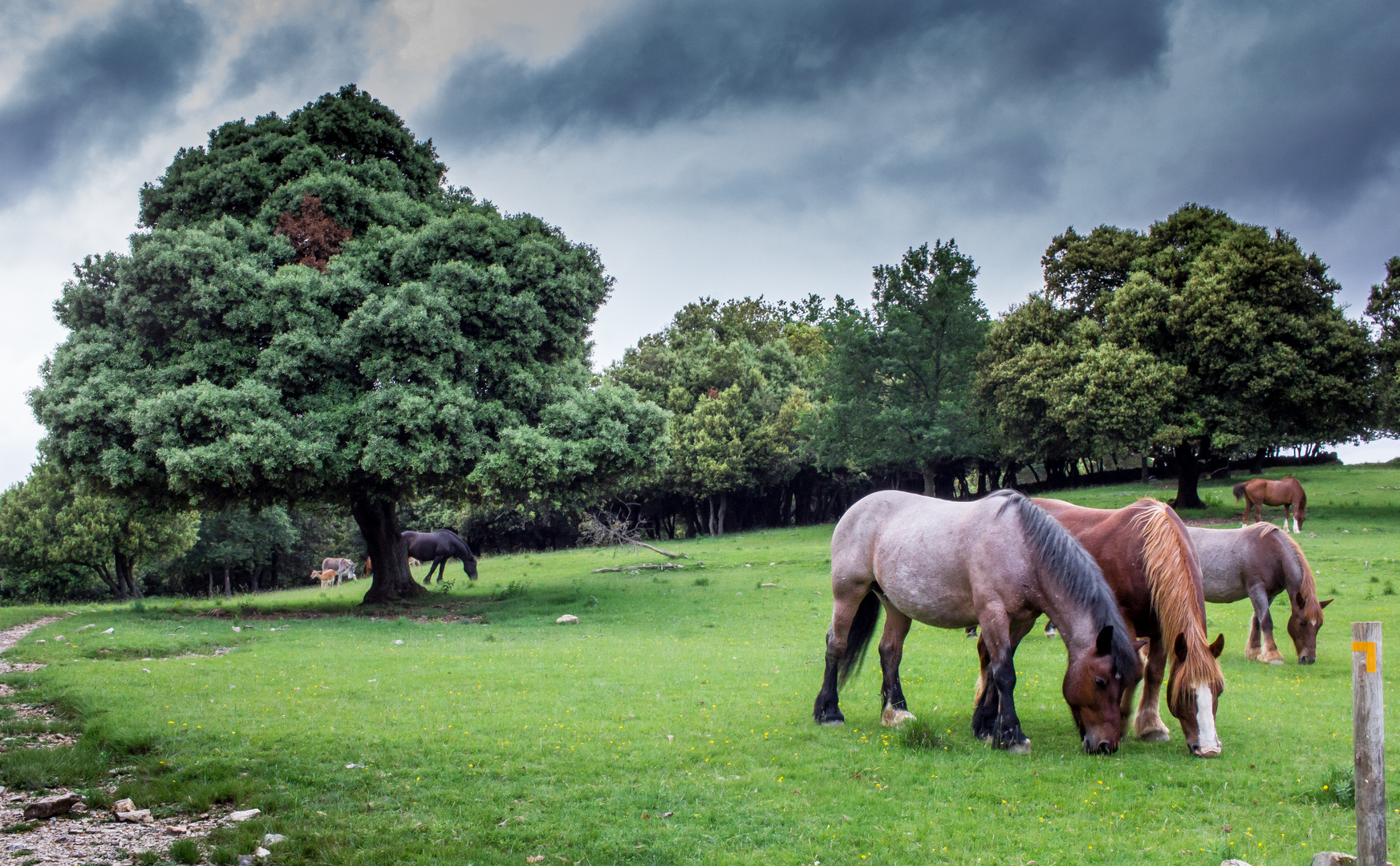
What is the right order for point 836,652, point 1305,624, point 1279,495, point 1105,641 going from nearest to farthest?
point 1105,641, point 836,652, point 1305,624, point 1279,495

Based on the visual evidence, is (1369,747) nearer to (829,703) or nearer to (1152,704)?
(1152,704)

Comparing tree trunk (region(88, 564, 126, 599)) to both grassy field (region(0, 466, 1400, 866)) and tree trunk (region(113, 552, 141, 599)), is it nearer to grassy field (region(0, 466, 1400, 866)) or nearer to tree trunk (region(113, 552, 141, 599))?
tree trunk (region(113, 552, 141, 599))

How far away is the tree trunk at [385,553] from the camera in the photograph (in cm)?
2347

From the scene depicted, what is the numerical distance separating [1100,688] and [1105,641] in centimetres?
46

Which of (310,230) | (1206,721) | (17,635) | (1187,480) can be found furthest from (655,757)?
(1187,480)

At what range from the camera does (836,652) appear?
9.84 metres

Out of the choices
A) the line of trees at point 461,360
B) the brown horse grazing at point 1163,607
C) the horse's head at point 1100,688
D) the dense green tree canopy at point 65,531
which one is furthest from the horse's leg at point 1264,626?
the dense green tree canopy at point 65,531

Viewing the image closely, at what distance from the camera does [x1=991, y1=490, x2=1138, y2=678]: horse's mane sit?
766cm

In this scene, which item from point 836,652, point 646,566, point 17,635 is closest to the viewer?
point 836,652

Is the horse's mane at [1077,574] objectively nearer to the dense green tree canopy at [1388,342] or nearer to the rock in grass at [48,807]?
the rock in grass at [48,807]

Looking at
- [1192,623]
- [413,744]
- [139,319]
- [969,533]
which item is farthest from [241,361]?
[1192,623]

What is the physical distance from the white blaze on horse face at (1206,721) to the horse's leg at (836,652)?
3.44m

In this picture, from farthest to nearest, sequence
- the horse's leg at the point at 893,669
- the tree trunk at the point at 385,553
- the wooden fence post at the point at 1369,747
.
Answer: the tree trunk at the point at 385,553 < the horse's leg at the point at 893,669 < the wooden fence post at the point at 1369,747

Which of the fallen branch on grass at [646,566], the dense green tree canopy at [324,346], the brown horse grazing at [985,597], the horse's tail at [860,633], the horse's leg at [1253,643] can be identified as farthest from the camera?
the fallen branch on grass at [646,566]
